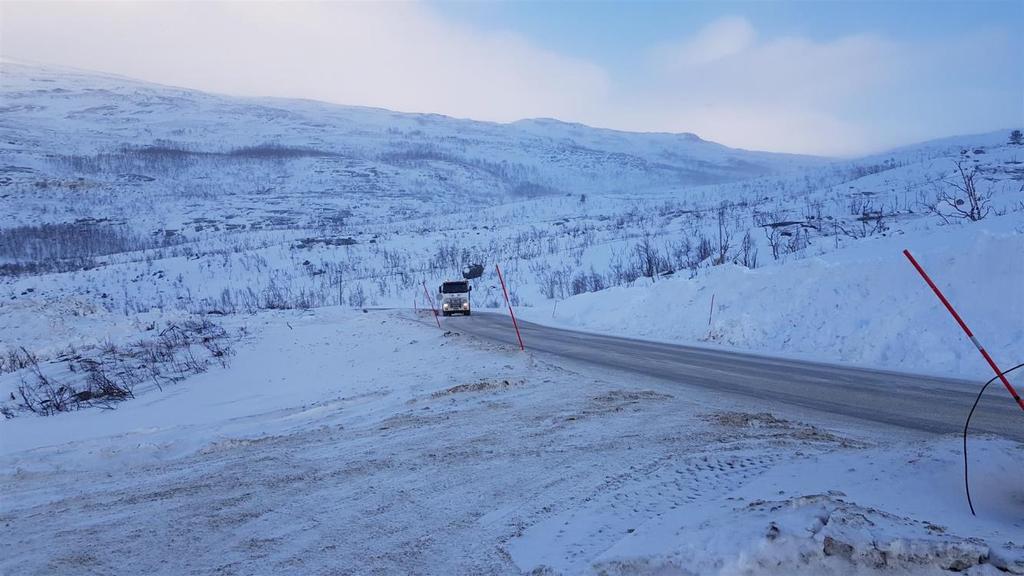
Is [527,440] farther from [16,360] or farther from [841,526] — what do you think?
[16,360]

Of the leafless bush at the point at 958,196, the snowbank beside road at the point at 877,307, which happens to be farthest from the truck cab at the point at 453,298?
the leafless bush at the point at 958,196

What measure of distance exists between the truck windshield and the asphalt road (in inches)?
531

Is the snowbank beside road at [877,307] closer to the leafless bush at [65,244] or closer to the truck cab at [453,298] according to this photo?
the truck cab at [453,298]

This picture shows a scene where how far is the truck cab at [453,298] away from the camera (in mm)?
29000

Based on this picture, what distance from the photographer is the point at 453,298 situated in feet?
95.4

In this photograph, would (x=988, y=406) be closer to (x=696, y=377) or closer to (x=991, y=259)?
(x=696, y=377)

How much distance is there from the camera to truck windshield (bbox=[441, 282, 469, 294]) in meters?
29.1

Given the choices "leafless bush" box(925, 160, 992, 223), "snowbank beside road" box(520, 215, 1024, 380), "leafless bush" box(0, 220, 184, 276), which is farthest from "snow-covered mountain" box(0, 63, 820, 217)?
"snowbank beside road" box(520, 215, 1024, 380)

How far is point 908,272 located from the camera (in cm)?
1366

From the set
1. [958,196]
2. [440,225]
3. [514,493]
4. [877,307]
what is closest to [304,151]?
[440,225]

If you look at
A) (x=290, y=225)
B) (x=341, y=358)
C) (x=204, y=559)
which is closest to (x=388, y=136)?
(x=290, y=225)

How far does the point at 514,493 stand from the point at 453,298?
79.7 feet

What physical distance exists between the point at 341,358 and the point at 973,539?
13489mm

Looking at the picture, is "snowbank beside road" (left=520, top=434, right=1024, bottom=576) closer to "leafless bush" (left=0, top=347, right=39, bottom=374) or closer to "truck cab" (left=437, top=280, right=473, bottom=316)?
"leafless bush" (left=0, top=347, right=39, bottom=374)
